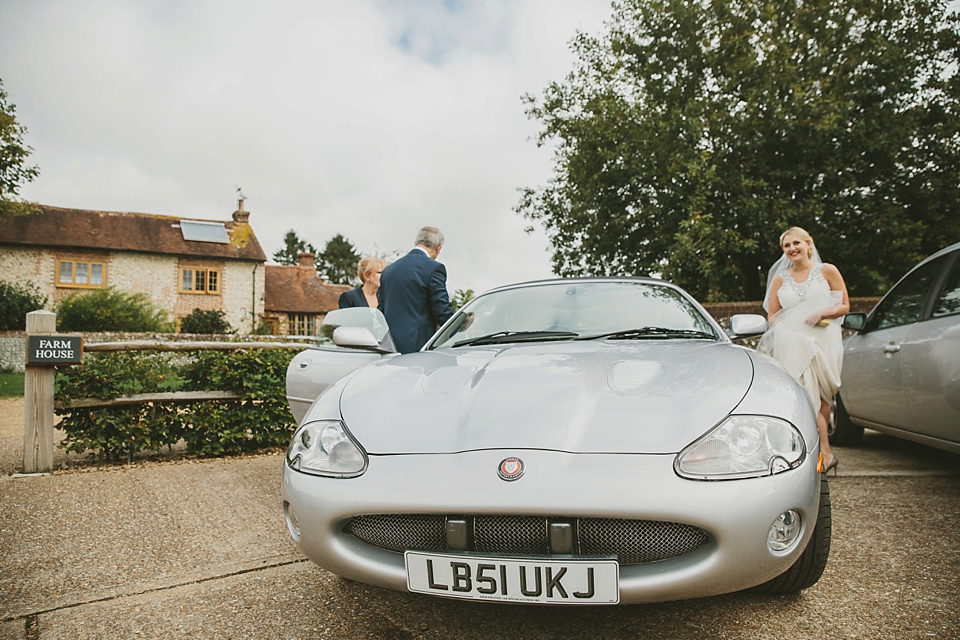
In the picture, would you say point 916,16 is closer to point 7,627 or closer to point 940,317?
point 940,317

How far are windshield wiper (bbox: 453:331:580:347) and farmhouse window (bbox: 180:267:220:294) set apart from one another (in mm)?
34215

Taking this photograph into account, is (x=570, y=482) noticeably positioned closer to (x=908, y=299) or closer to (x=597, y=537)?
(x=597, y=537)

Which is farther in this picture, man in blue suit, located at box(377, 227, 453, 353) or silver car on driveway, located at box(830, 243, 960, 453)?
man in blue suit, located at box(377, 227, 453, 353)

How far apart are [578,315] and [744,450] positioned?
4.53ft

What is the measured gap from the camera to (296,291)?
40344mm

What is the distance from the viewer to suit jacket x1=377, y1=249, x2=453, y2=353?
437 cm

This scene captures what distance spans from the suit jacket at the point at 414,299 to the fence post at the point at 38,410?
2.53 metres

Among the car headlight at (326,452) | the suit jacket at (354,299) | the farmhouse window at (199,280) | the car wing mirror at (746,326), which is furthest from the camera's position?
the farmhouse window at (199,280)

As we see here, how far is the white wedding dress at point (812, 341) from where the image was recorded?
13.8ft

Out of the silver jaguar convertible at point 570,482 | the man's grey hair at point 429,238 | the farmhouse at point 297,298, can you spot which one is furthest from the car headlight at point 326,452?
the farmhouse at point 297,298

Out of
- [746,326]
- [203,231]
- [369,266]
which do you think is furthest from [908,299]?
[203,231]

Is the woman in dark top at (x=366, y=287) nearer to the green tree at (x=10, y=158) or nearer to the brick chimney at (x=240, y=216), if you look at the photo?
the green tree at (x=10, y=158)

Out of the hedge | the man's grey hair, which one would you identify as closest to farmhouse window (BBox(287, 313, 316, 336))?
the hedge

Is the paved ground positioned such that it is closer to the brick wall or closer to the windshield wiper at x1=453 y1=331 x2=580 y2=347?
the windshield wiper at x1=453 y1=331 x2=580 y2=347
